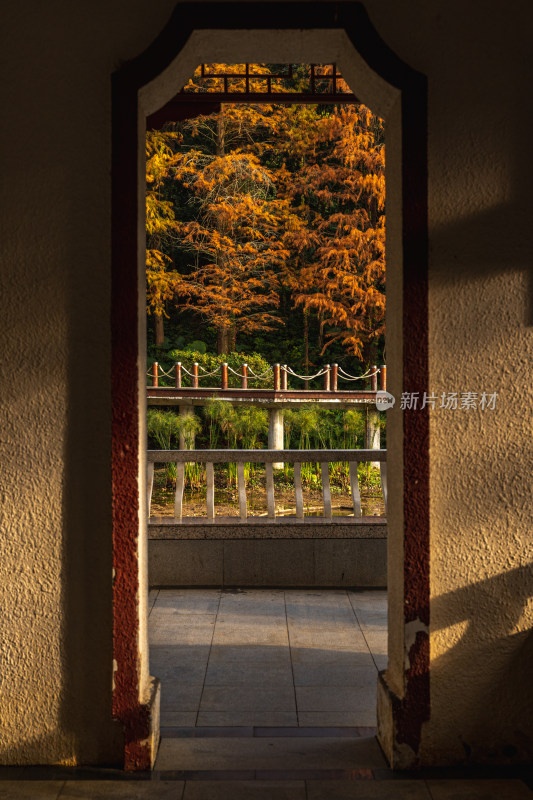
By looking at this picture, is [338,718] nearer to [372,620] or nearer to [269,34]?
[372,620]

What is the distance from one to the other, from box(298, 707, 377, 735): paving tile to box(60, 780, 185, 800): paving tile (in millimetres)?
738

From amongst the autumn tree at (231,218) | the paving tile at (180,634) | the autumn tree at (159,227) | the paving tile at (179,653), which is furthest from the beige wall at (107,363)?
the autumn tree at (231,218)

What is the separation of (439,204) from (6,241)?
66.9 inches

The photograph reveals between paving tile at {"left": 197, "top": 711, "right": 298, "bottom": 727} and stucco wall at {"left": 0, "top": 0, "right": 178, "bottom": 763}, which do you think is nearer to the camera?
stucco wall at {"left": 0, "top": 0, "right": 178, "bottom": 763}

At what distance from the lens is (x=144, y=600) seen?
2824 mm

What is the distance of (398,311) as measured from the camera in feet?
9.07

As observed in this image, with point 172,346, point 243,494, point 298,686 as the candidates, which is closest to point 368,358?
point 172,346

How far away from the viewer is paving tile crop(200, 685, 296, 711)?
10.7 ft

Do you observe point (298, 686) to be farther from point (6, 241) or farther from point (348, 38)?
point (348, 38)

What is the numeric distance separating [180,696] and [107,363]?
175cm

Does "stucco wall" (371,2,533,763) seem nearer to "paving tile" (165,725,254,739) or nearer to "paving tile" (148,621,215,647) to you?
"paving tile" (165,725,254,739)

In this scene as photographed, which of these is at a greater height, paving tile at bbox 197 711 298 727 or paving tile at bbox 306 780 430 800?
paving tile at bbox 306 780 430 800

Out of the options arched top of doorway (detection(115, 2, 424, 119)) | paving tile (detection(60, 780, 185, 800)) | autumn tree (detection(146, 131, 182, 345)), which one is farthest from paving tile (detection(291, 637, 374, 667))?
autumn tree (detection(146, 131, 182, 345))

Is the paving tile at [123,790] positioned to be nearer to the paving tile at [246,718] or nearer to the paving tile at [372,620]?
the paving tile at [246,718]
